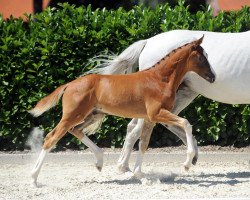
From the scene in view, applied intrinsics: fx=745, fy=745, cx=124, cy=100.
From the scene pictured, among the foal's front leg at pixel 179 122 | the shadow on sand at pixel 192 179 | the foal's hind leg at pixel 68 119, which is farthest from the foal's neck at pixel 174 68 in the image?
the shadow on sand at pixel 192 179

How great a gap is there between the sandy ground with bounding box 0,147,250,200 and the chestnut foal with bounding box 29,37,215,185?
0.38 m

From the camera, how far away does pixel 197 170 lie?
9.52 metres

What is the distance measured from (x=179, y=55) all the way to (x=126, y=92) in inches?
28.5

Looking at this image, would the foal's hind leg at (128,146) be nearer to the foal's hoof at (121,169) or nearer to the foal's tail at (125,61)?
the foal's hoof at (121,169)

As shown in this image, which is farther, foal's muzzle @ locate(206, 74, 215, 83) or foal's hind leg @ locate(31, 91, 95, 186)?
foal's muzzle @ locate(206, 74, 215, 83)

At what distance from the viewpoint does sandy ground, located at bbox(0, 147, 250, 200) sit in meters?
7.65

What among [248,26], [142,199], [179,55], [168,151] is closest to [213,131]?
[168,151]

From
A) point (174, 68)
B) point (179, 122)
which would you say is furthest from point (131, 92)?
point (179, 122)

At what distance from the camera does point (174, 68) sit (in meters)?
8.30

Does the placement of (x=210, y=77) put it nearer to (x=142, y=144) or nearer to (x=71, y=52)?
(x=142, y=144)

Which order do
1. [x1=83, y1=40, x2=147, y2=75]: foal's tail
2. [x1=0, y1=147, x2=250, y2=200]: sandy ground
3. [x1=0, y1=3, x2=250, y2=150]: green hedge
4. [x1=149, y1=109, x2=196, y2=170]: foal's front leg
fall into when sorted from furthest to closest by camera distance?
[x1=0, y1=3, x2=250, y2=150]: green hedge → [x1=83, y1=40, x2=147, y2=75]: foal's tail → [x1=149, y1=109, x2=196, y2=170]: foal's front leg → [x1=0, y1=147, x2=250, y2=200]: sandy ground

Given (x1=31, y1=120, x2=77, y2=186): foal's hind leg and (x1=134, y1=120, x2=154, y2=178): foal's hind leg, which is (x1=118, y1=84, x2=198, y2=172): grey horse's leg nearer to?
(x1=134, y1=120, x2=154, y2=178): foal's hind leg

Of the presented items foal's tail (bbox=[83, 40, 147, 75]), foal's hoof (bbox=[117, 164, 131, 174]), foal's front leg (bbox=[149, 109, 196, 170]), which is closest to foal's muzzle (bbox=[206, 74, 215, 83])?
foal's front leg (bbox=[149, 109, 196, 170])

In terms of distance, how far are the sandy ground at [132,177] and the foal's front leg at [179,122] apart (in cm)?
38
